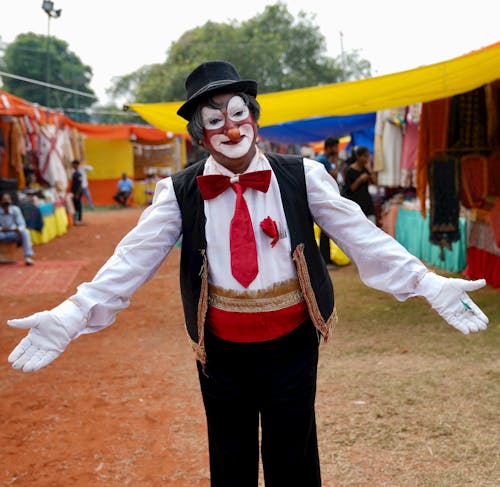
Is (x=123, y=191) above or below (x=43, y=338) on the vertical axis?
below

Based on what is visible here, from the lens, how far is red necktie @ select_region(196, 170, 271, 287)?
7.43ft

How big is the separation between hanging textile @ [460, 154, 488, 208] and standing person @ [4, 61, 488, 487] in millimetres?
5227

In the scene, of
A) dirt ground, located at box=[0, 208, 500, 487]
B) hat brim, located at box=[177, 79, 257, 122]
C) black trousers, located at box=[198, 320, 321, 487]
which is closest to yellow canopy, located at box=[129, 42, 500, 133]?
dirt ground, located at box=[0, 208, 500, 487]

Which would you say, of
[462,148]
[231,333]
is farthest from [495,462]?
[462,148]

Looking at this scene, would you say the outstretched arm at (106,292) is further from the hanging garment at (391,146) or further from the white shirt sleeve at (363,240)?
the hanging garment at (391,146)

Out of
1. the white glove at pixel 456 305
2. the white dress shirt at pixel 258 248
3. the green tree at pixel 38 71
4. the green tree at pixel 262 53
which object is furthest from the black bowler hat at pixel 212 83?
the green tree at pixel 38 71

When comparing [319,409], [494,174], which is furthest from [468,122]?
[319,409]

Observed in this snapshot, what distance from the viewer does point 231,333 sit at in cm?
234

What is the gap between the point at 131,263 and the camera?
235cm

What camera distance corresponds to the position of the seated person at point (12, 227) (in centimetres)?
1067

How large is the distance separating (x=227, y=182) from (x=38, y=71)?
4902 cm

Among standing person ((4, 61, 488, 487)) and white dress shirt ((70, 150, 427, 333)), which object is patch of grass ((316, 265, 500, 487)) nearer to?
standing person ((4, 61, 488, 487))

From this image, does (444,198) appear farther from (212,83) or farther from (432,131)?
(212,83)

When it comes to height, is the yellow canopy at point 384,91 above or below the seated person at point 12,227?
above
